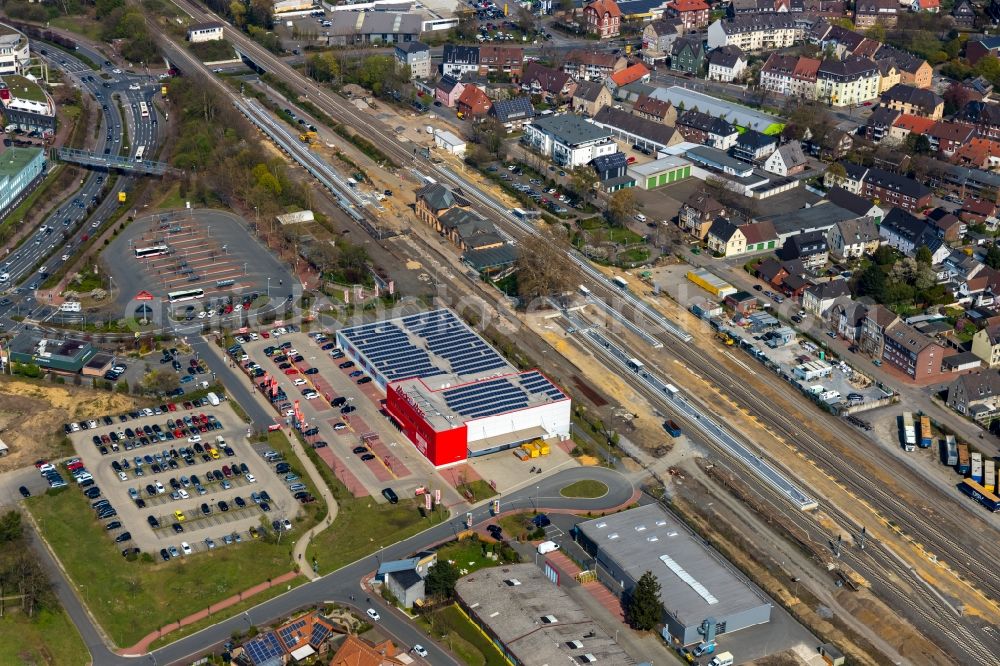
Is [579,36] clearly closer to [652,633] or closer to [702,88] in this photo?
[702,88]

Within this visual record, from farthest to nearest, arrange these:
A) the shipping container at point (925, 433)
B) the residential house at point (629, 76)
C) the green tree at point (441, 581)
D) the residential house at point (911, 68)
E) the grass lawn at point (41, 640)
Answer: the residential house at point (629, 76), the residential house at point (911, 68), the shipping container at point (925, 433), the green tree at point (441, 581), the grass lawn at point (41, 640)

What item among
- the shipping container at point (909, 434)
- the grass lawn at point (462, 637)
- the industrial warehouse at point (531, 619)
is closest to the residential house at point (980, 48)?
the shipping container at point (909, 434)

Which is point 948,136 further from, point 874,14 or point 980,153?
point 874,14

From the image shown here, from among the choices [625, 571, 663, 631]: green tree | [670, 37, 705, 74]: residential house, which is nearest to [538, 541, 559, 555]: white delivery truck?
[625, 571, 663, 631]: green tree

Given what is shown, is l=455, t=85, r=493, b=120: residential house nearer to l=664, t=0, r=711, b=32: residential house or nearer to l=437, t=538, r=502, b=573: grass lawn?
l=664, t=0, r=711, b=32: residential house

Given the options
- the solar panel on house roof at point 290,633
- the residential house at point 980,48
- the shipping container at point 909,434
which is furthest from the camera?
the residential house at point 980,48

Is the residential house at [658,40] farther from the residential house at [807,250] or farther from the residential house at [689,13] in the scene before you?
the residential house at [807,250]

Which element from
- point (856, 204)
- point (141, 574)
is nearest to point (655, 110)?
point (856, 204)
